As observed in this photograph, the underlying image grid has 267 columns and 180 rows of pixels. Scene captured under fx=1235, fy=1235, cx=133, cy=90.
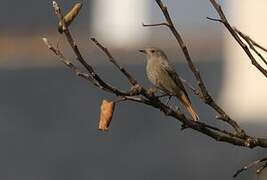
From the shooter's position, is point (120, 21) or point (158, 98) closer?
point (158, 98)

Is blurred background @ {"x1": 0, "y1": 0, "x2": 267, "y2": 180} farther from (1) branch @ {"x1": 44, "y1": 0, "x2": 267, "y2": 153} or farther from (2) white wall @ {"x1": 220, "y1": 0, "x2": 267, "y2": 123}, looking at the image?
(1) branch @ {"x1": 44, "y1": 0, "x2": 267, "y2": 153}

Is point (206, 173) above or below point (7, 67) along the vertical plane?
below

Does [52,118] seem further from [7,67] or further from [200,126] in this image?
[200,126]

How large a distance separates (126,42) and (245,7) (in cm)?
228

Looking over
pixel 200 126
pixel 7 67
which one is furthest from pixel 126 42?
pixel 200 126

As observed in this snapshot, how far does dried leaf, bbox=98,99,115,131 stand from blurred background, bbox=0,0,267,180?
13.2 metres

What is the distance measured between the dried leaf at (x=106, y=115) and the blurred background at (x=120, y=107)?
43.2 feet

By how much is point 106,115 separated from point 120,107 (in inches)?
569

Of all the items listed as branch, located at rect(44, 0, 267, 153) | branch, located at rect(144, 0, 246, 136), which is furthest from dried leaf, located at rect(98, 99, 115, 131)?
branch, located at rect(144, 0, 246, 136)

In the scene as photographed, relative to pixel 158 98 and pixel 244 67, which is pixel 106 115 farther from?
pixel 244 67

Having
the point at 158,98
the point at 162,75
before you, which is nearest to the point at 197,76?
the point at 158,98

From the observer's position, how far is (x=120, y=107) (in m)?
17.5

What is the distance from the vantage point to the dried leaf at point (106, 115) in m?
3.02

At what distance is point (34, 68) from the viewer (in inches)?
738
